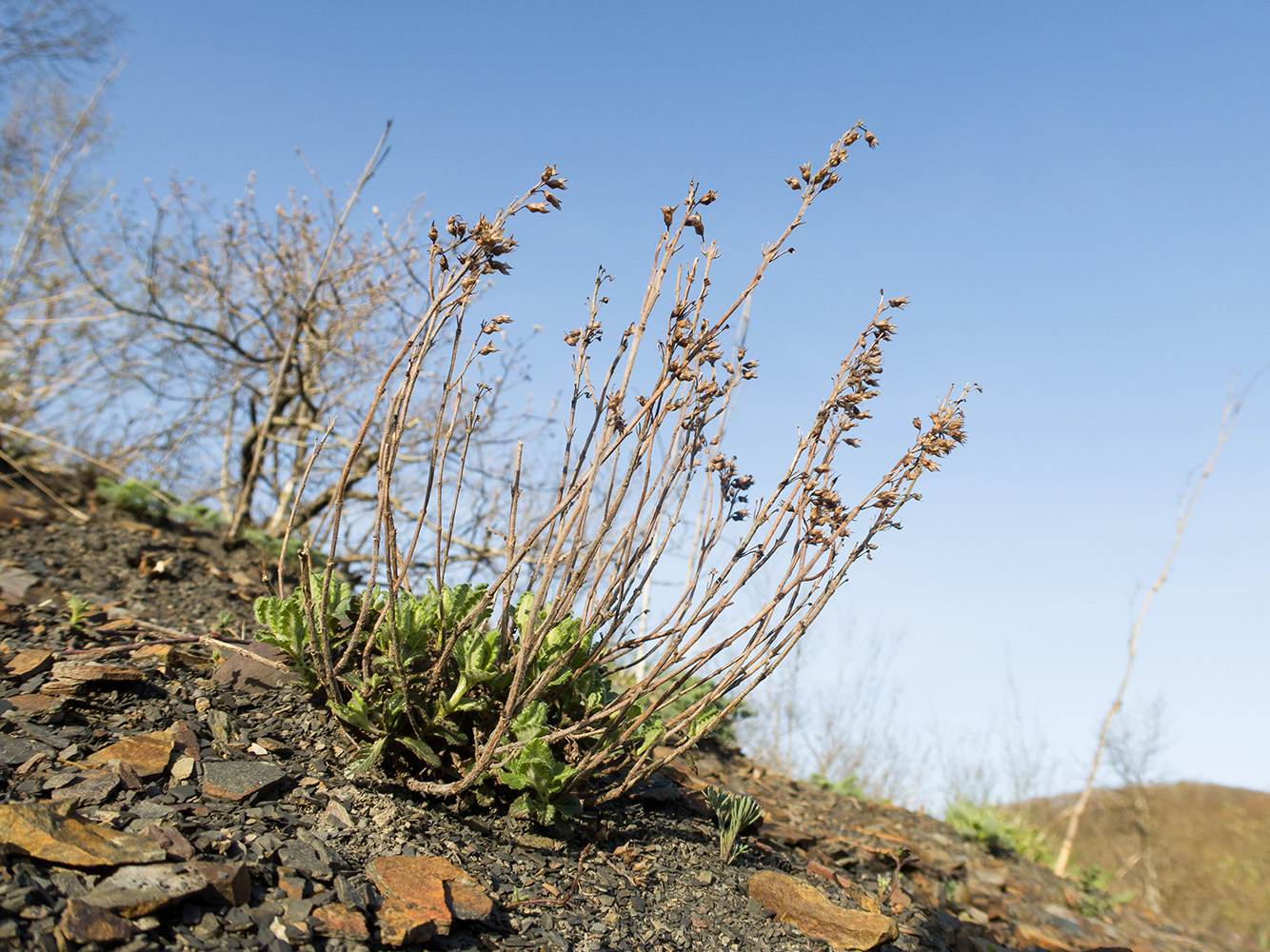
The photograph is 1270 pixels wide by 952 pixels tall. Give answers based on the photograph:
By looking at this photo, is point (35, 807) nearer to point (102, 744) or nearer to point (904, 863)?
point (102, 744)

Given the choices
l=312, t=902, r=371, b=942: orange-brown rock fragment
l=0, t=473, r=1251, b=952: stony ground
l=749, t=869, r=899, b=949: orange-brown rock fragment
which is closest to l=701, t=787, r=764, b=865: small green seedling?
l=0, t=473, r=1251, b=952: stony ground

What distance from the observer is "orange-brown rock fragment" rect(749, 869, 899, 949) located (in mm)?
2521

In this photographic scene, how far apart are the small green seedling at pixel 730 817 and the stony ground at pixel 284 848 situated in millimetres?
54

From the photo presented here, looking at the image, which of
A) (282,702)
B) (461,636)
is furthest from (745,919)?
(282,702)

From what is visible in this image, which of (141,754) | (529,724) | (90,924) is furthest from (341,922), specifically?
(141,754)

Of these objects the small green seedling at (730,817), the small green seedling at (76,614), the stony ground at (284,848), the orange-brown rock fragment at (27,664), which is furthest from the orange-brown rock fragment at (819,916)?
the small green seedling at (76,614)

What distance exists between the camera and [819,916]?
258cm

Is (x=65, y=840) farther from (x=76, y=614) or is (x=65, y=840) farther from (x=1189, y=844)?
(x=1189, y=844)

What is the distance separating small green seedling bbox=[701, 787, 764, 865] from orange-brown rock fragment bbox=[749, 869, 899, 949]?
0.17 meters

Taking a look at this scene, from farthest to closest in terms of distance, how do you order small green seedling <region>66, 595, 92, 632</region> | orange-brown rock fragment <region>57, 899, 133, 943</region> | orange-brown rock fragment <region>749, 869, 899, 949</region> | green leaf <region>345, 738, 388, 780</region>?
small green seedling <region>66, 595, 92, 632</region>, orange-brown rock fragment <region>749, 869, 899, 949</region>, green leaf <region>345, 738, 388, 780</region>, orange-brown rock fragment <region>57, 899, 133, 943</region>

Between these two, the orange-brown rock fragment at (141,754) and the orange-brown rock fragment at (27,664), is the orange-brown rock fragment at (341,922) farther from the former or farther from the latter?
the orange-brown rock fragment at (27,664)

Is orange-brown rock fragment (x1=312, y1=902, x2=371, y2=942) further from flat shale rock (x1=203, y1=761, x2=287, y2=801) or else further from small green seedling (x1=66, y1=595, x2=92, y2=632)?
small green seedling (x1=66, y1=595, x2=92, y2=632)

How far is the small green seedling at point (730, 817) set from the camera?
2.90 meters

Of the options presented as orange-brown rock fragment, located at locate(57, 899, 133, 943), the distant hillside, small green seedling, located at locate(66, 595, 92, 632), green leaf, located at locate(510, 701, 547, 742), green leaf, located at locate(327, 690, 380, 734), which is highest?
the distant hillside
